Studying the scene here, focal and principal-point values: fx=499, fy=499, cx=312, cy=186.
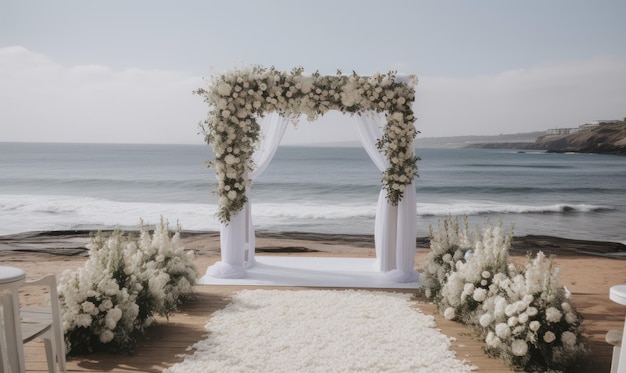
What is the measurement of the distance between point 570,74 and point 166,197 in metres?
22.1

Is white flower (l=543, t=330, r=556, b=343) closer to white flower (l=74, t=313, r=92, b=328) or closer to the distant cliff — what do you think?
white flower (l=74, t=313, r=92, b=328)

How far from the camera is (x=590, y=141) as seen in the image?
35688 millimetres

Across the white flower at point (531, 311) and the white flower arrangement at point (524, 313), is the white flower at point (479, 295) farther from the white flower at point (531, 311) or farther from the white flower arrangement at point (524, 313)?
the white flower at point (531, 311)

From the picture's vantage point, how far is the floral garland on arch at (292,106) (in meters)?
6.59

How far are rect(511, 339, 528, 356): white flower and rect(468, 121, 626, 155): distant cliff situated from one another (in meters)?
31.8

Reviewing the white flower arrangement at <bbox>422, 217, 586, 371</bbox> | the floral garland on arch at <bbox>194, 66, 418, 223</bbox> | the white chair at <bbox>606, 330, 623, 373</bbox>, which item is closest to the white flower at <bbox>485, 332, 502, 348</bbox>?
the white flower arrangement at <bbox>422, 217, 586, 371</bbox>

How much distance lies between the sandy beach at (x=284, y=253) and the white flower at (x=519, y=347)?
195 mm

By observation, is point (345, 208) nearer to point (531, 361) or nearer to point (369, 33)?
point (369, 33)

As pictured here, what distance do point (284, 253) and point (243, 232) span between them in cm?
294

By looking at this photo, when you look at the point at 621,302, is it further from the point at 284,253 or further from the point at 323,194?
the point at 323,194

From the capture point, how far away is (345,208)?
66.1ft

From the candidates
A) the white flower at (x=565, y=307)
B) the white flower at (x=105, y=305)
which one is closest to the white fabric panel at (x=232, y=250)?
the white flower at (x=105, y=305)

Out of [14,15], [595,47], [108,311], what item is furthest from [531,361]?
[14,15]

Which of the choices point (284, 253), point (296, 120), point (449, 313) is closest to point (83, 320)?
point (449, 313)
